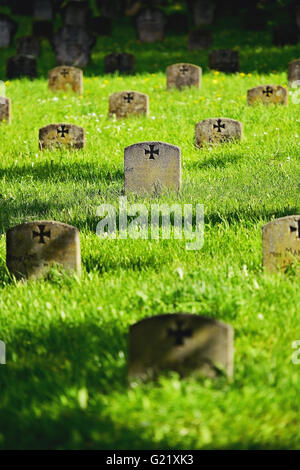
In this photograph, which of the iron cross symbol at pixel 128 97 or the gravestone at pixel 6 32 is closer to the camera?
the iron cross symbol at pixel 128 97

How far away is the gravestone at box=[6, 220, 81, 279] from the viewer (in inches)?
215

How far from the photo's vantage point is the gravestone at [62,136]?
31.7 feet

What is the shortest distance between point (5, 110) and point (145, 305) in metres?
7.81

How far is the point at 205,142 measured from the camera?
9.70 meters

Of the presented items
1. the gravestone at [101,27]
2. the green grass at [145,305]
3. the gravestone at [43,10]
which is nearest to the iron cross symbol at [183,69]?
the green grass at [145,305]

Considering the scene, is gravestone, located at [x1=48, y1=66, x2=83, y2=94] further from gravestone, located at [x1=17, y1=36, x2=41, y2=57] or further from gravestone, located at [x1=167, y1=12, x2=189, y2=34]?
gravestone, located at [x1=167, y1=12, x2=189, y2=34]

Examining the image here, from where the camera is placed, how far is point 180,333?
12.1 feet

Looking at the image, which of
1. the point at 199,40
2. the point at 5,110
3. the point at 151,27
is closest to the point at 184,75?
the point at 5,110

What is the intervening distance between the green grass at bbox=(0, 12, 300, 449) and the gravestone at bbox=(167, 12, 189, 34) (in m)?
12.8

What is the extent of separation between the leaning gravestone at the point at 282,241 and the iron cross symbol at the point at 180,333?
1.75m

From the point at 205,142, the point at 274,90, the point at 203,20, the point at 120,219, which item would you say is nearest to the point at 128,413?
the point at 120,219

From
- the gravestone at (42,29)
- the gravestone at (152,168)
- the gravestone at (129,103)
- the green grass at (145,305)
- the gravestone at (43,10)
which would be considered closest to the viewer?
the green grass at (145,305)

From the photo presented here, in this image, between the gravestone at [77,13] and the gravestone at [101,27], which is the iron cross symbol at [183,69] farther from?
the gravestone at [77,13]

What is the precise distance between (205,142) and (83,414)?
6.70 metres
